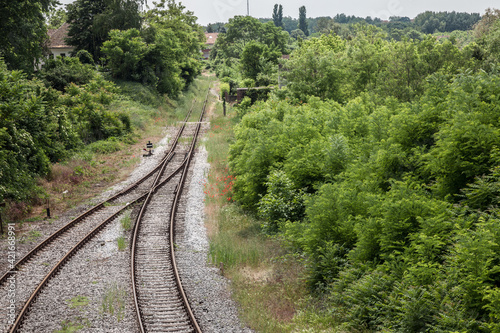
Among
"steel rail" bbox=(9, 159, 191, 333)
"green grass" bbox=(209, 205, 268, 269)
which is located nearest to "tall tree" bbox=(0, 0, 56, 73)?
"steel rail" bbox=(9, 159, 191, 333)

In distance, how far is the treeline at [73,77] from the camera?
63.5 ft

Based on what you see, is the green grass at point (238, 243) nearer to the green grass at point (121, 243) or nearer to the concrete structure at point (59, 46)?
the green grass at point (121, 243)

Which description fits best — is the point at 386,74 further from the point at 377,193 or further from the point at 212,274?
the point at 212,274

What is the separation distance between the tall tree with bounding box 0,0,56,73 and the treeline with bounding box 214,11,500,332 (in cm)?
1997

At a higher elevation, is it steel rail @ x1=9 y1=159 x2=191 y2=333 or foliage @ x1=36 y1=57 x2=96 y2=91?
foliage @ x1=36 y1=57 x2=96 y2=91

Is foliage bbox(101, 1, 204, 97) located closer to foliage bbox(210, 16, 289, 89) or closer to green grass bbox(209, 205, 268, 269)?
foliage bbox(210, 16, 289, 89)

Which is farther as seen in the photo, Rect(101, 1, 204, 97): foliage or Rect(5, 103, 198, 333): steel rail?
Rect(101, 1, 204, 97): foliage

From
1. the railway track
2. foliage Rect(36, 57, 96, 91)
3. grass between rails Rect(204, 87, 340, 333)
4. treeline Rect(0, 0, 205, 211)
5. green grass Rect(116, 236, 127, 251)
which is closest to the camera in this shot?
grass between rails Rect(204, 87, 340, 333)

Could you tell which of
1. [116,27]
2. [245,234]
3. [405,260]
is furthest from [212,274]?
[116,27]

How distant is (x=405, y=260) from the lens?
9.08 metres

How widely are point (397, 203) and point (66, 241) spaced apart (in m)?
12.0

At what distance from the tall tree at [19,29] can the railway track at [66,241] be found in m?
14.1

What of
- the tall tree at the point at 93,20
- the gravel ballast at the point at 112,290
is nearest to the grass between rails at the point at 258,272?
the gravel ballast at the point at 112,290

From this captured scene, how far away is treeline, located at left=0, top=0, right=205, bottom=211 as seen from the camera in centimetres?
1934
